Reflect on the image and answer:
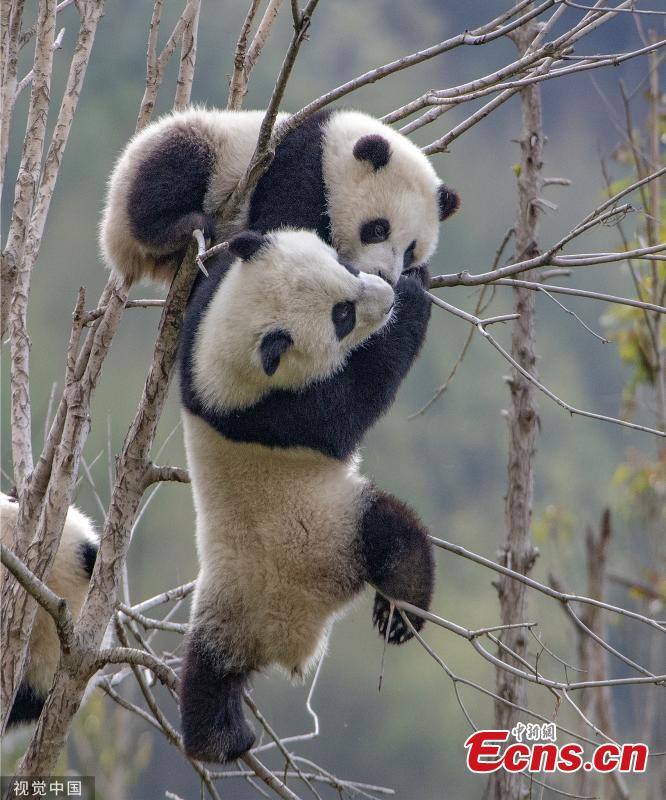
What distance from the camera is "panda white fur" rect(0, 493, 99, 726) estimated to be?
106 inches

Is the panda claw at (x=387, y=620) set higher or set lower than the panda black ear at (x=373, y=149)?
lower

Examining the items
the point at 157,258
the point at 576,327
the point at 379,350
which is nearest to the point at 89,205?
the point at 576,327

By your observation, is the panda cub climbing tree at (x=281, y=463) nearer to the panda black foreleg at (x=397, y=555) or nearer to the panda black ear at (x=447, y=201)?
the panda black foreleg at (x=397, y=555)

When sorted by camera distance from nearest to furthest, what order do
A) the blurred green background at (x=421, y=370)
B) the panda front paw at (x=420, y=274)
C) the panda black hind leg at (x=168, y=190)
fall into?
1. the panda black hind leg at (x=168, y=190)
2. the panda front paw at (x=420, y=274)
3. the blurred green background at (x=421, y=370)

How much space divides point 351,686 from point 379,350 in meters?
4.33

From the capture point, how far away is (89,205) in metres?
6.47

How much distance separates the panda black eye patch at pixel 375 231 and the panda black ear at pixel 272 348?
622 mm

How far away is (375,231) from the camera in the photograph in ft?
8.60

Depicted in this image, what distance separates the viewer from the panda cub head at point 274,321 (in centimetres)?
211

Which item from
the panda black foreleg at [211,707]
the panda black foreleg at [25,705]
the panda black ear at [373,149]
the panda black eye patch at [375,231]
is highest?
the panda black ear at [373,149]

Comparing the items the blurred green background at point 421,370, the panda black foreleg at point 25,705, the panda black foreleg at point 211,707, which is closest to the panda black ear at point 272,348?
the panda black foreleg at point 211,707

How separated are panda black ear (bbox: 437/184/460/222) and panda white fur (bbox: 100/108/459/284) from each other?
0.04 m

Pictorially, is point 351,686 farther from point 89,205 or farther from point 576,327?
point 89,205

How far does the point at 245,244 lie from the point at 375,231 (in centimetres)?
59
